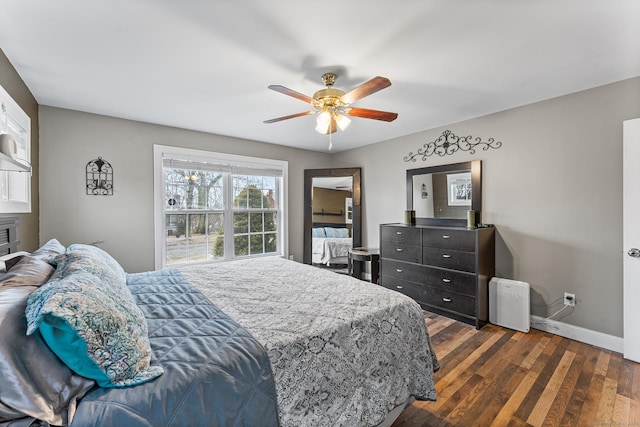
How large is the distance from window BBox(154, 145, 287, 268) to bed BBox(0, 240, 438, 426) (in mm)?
1827

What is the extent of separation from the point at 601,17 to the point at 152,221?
440 cm

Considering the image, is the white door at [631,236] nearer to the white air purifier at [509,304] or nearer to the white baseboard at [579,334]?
the white baseboard at [579,334]

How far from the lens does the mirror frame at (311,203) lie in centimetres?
486

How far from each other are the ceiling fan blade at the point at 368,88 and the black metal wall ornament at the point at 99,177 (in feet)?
9.41

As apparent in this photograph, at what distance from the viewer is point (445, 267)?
3244 mm

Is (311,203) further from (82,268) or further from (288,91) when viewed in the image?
(82,268)

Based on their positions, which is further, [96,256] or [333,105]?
[333,105]

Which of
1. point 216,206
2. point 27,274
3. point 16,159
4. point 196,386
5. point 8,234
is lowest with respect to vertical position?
point 196,386

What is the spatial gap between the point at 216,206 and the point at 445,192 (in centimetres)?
323

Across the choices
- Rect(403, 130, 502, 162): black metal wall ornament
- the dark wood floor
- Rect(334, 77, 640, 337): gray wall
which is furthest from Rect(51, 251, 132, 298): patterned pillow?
Rect(403, 130, 502, 162): black metal wall ornament

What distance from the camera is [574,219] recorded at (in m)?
2.73

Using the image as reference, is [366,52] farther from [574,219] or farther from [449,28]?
[574,219]

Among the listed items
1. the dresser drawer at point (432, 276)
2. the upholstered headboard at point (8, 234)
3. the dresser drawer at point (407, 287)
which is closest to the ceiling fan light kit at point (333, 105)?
the dresser drawer at point (432, 276)

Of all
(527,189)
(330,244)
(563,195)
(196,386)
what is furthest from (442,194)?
(196,386)
